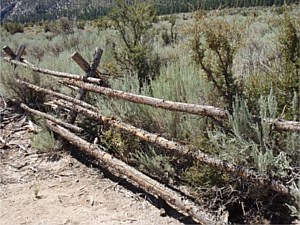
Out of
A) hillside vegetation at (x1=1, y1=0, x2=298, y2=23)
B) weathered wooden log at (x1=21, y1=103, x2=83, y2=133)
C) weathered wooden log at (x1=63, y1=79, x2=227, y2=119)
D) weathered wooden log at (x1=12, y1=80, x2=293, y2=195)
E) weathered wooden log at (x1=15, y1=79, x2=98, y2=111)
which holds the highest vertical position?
weathered wooden log at (x1=63, y1=79, x2=227, y2=119)

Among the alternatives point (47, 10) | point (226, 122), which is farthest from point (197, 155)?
point (47, 10)

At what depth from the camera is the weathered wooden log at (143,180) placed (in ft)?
10.8

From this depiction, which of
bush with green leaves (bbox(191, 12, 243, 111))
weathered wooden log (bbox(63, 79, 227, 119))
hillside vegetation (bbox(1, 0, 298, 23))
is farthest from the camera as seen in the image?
hillside vegetation (bbox(1, 0, 298, 23))

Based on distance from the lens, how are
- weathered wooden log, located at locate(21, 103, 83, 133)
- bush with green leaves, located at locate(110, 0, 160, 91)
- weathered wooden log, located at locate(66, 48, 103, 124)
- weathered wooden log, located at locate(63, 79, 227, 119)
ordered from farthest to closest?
bush with green leaves, located at locate(110, 0, 160, 91) → weathered wooden log, located at locate(66, 48, 103, 124) → weathered wooden log, located at locate(21, 103, 83, 133) → weathered wooden log, located at locate(63, 79, 227, 119)

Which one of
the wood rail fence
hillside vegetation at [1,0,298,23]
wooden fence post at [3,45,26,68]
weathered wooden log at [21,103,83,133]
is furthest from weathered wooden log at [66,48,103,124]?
hillside vegetation at [1,0,298,23]

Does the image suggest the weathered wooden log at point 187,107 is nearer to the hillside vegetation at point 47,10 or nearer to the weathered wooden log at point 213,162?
the weathered wooden log at point 213,162

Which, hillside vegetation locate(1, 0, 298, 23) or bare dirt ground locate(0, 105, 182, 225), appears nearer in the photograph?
bare dirt ground locate(0, 105, 182, 225)

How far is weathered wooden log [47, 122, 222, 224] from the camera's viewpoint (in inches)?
130

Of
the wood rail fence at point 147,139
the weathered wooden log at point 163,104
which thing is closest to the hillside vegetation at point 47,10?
the wood rail fence at point 147,139

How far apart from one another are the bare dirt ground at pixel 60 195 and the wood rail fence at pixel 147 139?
212 mm

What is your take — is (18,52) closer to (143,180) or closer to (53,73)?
(53,73)

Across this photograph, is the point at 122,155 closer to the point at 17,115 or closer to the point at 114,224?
the point at 114,224

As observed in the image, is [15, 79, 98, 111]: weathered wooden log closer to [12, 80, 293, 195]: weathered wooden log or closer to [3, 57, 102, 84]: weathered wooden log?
[12, 80, 293, 195]: weathered wooden log

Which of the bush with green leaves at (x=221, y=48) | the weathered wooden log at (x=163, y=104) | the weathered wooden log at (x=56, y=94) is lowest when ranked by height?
the weathered wooden log at (x=56, y=94)
